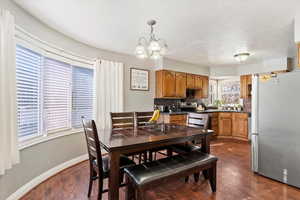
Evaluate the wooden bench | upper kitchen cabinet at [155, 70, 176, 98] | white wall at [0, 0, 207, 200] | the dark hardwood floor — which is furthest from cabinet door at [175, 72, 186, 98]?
the wooden bench

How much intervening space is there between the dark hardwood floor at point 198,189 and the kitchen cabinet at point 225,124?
237 cm

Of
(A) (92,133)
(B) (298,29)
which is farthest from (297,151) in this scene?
(A) (92,133)

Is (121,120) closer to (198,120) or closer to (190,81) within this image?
(198,120)

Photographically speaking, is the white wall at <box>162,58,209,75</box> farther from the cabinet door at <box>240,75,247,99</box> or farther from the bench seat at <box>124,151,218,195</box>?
the bench seat at <box>124,151,218,195</box>

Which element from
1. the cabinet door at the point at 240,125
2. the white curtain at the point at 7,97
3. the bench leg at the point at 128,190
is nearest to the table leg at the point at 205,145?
the bench leg at the point at 128,190

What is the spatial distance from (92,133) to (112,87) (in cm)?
211

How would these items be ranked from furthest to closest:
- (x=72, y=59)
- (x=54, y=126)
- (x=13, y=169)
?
(x=72, y=59) → (x=54, y=126) → (x=13, y=169)

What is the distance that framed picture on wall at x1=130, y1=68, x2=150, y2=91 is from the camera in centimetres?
419

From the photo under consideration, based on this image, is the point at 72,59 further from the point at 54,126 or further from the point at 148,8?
the point at 148,8

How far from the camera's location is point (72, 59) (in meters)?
3.17

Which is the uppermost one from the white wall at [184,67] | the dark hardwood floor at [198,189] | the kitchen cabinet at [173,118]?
the white wall at [184,67]

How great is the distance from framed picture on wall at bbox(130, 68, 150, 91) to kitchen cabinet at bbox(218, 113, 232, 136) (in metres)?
2.67

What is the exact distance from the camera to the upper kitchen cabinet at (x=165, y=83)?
177 inches

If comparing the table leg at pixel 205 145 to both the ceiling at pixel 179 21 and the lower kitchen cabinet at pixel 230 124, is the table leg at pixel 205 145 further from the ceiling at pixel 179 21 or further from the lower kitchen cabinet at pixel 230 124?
the lower kitchen cabinet at pixel 230 124
